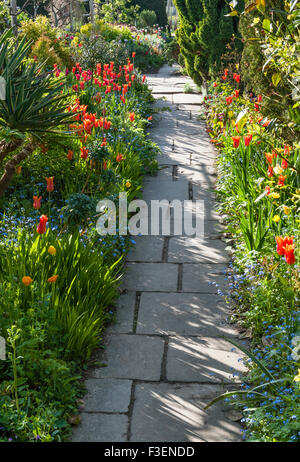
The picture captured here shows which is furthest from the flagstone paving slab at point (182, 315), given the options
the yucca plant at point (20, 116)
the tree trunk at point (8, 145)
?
the tree trunk at point (8, 145)

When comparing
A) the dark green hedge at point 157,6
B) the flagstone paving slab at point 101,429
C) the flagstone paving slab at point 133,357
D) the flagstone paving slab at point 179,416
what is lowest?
the flagstone paving slab at point 101,429

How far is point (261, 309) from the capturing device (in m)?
3.02

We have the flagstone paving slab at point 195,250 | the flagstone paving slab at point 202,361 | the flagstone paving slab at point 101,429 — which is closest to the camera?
the flagstone paving slab at point 101,429

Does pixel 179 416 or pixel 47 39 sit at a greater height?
pixel 47 39

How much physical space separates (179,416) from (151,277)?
136 cm

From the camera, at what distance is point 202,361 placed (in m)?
2.80

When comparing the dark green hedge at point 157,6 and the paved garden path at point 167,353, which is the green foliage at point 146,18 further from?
the paved garden path at point 167,353

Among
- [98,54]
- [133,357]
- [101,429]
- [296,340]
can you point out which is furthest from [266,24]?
[98,54]

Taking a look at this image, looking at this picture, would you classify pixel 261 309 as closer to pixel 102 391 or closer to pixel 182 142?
pixel 102 391

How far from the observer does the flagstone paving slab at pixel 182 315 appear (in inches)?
121

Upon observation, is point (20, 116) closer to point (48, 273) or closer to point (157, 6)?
point (48, 273)

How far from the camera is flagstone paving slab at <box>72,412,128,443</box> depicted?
227 cm
